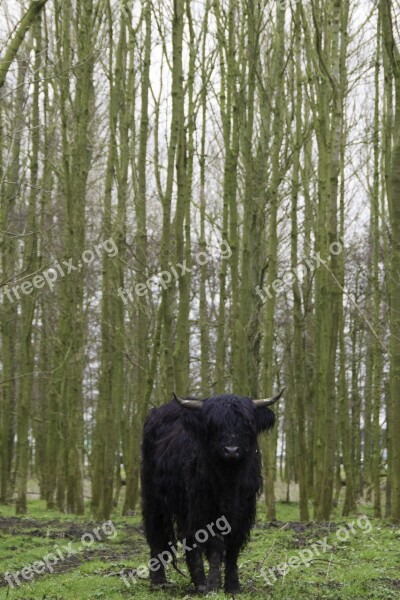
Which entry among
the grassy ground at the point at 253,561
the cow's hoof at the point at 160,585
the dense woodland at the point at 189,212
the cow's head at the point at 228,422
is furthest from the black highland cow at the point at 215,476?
the dense woodland at the point at 189,212

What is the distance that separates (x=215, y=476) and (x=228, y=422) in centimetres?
58

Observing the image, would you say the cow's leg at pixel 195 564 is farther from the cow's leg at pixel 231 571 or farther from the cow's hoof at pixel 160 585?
the cow's hoof at pixel 160 585

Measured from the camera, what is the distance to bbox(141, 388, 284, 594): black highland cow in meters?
7.41

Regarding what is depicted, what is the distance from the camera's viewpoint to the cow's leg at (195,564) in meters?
7.66

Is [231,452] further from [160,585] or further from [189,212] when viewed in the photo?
[189,212]

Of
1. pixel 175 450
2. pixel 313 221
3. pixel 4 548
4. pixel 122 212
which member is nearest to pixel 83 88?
pixel 122 212

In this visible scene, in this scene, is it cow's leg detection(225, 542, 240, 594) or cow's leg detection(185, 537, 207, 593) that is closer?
cow's leg detection(225, 542, 240, 594)

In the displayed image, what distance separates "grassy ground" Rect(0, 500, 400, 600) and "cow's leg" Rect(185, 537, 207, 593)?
13 centimetres

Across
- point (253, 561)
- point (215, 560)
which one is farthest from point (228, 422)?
point (253, 561)

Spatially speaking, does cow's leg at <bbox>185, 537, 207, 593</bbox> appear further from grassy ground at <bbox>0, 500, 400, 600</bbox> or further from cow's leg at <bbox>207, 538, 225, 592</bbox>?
cow's leg at <bbox>207, 538, 225, 592</bbox>

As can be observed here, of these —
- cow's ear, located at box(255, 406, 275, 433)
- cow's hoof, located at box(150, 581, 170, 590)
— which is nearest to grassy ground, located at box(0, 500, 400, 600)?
cow's hoof, located at box(150, 581, 170, 590)

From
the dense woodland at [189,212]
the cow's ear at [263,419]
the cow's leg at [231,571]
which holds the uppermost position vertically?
the dense woodland at [189,212]

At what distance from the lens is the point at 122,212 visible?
60.0 ft

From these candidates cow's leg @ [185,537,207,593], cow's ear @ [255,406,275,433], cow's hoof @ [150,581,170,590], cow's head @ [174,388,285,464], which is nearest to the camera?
cow's head @ [174,388,285,464]
